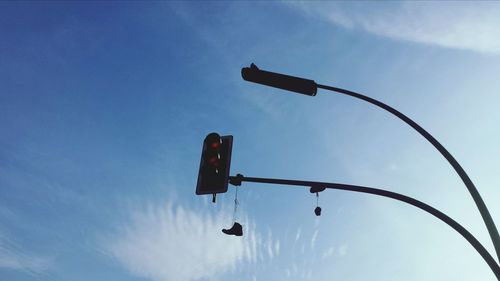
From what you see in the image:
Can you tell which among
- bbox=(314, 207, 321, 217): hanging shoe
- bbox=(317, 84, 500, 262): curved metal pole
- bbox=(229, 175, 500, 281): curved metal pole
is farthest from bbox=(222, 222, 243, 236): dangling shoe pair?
bbox=(317, 84, 500, 262): curved metal pole

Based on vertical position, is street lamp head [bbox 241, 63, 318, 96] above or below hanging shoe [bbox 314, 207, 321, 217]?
above

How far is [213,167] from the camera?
605 centimetres

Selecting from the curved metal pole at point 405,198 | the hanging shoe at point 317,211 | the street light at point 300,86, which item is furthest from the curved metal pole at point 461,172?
the hanging shoe at point 317,211

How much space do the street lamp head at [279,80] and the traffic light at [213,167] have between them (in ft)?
4.06

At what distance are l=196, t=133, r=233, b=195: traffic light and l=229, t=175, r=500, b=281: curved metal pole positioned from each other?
0.39 meters

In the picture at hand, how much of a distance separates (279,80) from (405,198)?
283cm

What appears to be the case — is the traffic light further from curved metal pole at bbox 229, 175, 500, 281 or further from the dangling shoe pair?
the dangling shoe pair

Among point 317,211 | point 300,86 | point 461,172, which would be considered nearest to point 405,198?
point 461,172

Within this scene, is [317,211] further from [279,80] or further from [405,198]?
[279,80]

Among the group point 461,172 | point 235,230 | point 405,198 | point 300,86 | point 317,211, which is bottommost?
point 235,230

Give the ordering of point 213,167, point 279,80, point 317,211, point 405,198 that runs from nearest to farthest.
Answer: point 213,167 < point 405,198 < point 279,80 < point 317,211

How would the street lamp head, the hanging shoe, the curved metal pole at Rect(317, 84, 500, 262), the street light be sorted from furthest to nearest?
the hanging shoe, the street lamp head, the street light, the curved metal pole at Rect(317, 84, 500, 262)

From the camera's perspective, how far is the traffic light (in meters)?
5.99

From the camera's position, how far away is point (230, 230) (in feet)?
22.3
